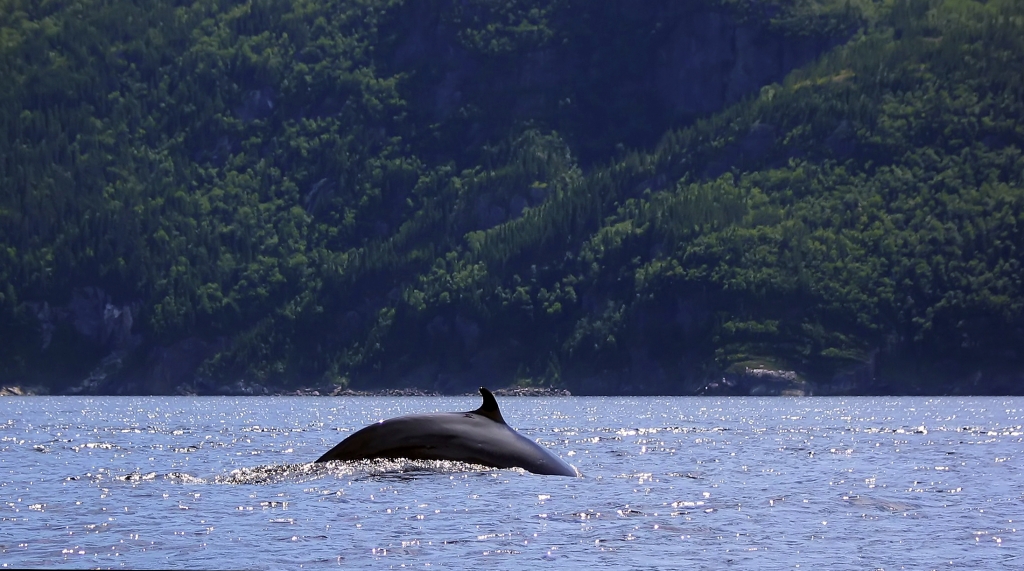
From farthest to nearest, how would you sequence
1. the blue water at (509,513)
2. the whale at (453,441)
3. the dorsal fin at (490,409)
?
the dorsal fin at (490,409) → the whale at (453,441) → the blue water at (509,513)

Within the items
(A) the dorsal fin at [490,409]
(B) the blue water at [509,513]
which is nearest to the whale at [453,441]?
(A) the dorsal fin at [490,409]

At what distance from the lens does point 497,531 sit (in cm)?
3038

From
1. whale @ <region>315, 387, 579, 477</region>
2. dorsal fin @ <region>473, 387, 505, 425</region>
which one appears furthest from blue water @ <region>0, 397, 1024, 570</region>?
dorsal fin @ <region>473, 387, 505, 425</region>

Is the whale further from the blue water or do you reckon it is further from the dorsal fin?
the blue water

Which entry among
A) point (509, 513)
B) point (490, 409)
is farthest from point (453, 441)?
point (509, 513)

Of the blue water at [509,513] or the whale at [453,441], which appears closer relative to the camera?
the blue water at [509,513]

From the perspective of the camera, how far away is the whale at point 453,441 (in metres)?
37.8

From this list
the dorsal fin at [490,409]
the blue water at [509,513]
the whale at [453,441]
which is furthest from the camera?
the dorsal fin at [490,409]

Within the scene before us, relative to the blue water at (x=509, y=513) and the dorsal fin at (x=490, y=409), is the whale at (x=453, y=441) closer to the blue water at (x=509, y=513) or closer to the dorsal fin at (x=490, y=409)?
the dorsal fin at (x=490, y=409)

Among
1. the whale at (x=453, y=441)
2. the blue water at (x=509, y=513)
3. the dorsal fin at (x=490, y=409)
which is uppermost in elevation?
the dorsal fin at (x=490, y=409)

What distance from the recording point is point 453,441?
125 ft

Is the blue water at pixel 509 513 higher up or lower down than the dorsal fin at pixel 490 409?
lower down

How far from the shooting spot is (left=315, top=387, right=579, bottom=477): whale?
3775cm

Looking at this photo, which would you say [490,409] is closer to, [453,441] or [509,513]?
[453,441]
